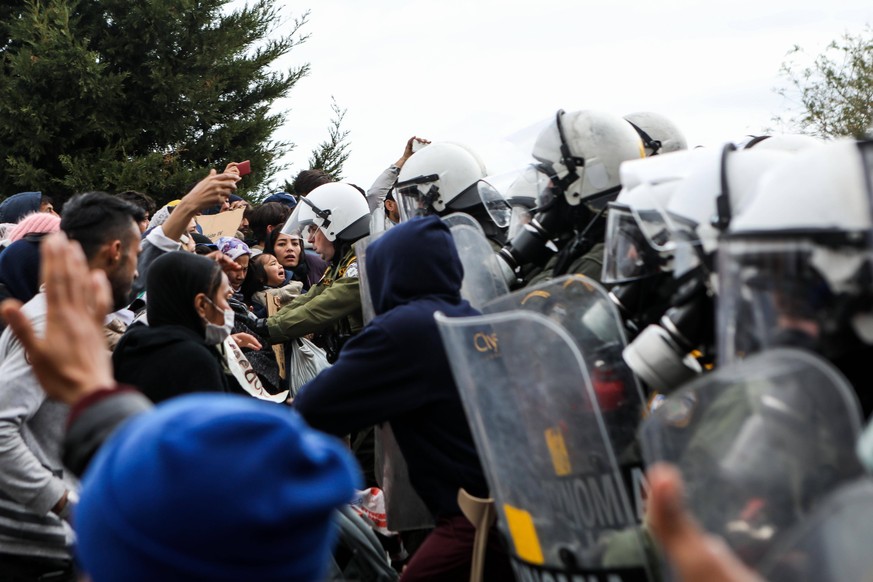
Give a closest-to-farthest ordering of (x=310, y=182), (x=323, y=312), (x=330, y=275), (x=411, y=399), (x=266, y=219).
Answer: (x=411, y=399) < (x=323, y=312) < (x=330, y=275) < (x=266, y=219) < (x=310, y=182)

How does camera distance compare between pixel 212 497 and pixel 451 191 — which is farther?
pixel 451 191

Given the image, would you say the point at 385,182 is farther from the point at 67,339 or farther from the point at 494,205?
the point at 67,339

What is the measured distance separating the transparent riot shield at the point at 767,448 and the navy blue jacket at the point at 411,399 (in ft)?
5.45

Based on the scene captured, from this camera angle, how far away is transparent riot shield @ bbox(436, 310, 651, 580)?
8.55 feet

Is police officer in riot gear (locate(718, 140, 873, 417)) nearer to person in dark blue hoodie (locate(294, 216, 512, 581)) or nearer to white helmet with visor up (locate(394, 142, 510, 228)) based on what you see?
person in dark blue hoodie (locate(294, 216, 512, 581))

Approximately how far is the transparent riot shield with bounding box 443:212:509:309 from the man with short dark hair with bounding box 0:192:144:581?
1.24 m

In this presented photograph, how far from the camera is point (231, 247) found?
Answer: 6746 mm

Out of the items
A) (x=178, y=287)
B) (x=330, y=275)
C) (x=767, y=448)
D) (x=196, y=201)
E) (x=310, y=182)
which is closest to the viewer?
(x=767, y=448)

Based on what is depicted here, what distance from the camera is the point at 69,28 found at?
1238 cm

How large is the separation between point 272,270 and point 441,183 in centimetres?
188

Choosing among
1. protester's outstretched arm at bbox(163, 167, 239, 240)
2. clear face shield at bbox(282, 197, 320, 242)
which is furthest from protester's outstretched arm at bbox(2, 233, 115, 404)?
clear face shield at bbox(282, 197, 320, 242)

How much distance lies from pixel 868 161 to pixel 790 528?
61 centimetres

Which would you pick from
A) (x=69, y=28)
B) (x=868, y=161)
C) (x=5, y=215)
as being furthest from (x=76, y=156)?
(x=868, y=161)

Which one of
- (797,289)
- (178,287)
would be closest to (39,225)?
(178,287)
